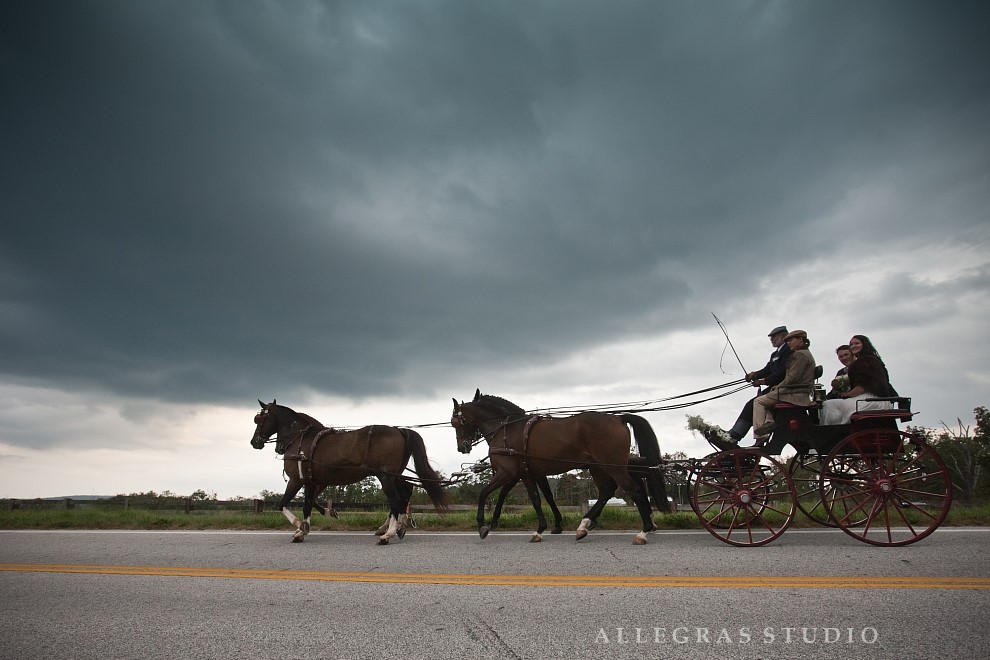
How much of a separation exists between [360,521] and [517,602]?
781 centimetres

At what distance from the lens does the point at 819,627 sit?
407 centimetres

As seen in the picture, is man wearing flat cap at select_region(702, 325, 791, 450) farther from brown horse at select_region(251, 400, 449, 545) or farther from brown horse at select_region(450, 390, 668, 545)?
brown horse at select_region(251, 400, 449, 545)

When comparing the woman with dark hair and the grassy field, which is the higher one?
the woman with dark hair

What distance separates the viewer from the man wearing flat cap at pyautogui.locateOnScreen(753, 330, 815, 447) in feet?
25.9

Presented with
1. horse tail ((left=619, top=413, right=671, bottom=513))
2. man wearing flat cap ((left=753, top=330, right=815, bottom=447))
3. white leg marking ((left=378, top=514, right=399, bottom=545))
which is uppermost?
man wearing flat cap ((left=753, top=330, right=815, bottom=447))

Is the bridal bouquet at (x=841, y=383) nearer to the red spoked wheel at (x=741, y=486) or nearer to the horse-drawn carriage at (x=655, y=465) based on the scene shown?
the horse-drawn carriage at (x=655, y=465)

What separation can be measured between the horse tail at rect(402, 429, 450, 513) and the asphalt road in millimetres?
2802

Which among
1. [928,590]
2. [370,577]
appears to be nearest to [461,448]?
[370,577]

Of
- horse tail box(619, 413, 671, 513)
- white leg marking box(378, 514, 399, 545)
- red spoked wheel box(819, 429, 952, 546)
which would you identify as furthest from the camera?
horse tail box(619, 413, 671, 513)

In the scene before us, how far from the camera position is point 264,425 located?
11445 millimetres

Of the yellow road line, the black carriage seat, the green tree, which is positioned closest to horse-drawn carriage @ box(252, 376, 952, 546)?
the black carriage seat

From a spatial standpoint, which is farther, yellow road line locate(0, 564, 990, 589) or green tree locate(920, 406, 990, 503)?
green tree locate(920, 406, 990, 503)

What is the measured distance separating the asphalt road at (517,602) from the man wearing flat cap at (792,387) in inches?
57.7

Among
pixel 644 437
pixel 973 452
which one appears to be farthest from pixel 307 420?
pixel 973 452
